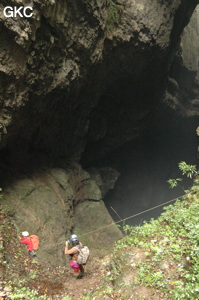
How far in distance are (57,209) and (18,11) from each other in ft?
25.1

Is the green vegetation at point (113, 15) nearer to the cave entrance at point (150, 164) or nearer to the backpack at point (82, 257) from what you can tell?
the backpack at point (82, 257)

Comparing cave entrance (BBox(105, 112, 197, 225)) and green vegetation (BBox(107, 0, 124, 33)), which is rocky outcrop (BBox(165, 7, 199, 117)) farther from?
green vegetation (BBox(107, 0, 124, 33))

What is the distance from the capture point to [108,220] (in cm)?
1315

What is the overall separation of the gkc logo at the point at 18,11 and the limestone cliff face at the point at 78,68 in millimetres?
111

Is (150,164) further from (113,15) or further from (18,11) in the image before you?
(18,11)

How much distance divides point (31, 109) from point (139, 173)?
16510mm

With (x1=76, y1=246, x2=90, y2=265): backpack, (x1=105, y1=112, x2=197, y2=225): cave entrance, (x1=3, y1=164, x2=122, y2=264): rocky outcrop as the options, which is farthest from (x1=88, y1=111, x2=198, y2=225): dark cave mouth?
(x1=76, y1=246, x2=90, y2=265): backpack

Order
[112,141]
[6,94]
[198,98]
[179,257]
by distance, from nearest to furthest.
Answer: [179,257] → [6,94] → [112,141] → [198,98]

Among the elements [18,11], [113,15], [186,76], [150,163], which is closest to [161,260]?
[18,11]

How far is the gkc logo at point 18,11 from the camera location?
19.9 feet

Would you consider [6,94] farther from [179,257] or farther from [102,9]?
[179,257]

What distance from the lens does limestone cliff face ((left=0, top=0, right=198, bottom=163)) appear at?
7.14m

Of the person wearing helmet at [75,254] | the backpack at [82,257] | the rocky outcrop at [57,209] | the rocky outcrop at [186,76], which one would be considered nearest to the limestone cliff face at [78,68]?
the rocky outcrop at [57,209]

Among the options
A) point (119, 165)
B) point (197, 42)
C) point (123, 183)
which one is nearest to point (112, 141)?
point (119, 165)
